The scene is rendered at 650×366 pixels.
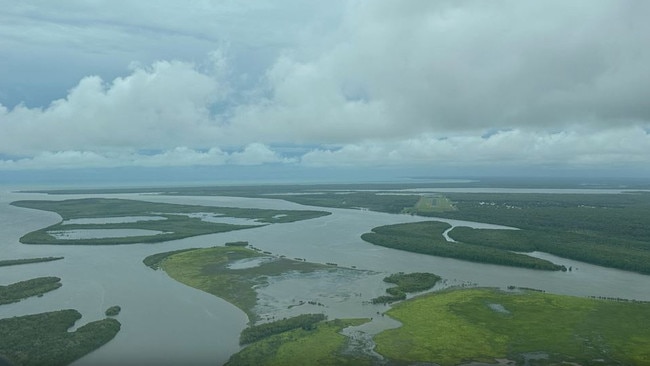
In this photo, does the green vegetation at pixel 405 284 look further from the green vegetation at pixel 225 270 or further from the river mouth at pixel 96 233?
the river mouth at pixel 96 233

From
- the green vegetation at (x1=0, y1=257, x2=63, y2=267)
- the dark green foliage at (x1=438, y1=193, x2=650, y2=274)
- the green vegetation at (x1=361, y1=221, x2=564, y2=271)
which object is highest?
the dark green foliage at (x1=438, y1=193, x2=650, y2=274)

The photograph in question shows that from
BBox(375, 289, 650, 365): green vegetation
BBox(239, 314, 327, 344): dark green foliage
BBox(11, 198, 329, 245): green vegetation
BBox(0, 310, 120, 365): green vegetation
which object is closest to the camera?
BBox(0, 310, 120, 365): green vegetation

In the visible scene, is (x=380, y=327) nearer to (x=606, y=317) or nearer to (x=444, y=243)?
(x=606, y=317)

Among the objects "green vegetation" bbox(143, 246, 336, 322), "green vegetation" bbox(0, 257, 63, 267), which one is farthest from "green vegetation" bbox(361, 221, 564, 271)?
"green vegetation" bbox(0, 257, 63, 267)

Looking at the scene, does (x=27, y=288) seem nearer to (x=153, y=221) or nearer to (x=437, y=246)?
(x=437, y=246)

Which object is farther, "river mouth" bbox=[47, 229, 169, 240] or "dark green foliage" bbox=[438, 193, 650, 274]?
"river mouth" bbox=[47, 229, 169, 240]

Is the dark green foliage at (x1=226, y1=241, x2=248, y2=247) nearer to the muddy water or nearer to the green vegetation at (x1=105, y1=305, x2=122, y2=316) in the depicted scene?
the muddy water

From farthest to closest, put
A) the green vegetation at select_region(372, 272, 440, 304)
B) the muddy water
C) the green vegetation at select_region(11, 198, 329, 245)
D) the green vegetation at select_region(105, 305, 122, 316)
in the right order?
the green vegetation at select_region(11, 198, 329, 245), the green vegetation at select_region(372, 272, 440, 304), the green vegetation at select_region(105, 305, 122, 316), the muddy water

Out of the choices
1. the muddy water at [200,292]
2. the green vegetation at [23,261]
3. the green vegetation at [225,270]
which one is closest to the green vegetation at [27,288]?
the muddy water at [200,292]

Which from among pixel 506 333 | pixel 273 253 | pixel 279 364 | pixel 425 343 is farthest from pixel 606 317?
pixel 273 253
